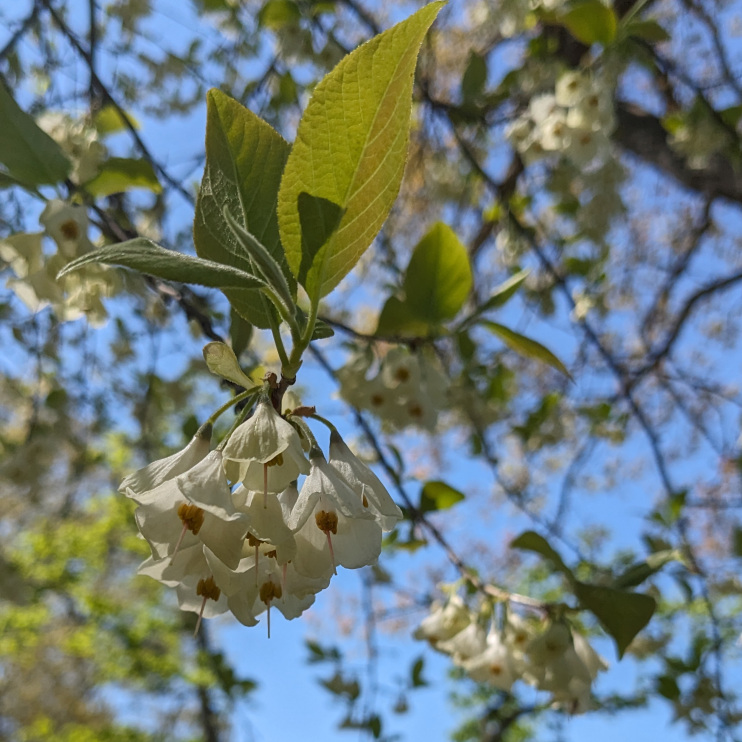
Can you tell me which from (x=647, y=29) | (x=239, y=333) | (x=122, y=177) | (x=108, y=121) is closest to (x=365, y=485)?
(x=239, y=333)

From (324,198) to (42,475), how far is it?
9.65ft

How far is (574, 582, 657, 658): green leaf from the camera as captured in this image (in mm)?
1035

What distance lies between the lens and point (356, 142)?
0.63 m

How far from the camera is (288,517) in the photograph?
2.15 feet

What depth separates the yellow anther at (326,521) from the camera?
0.65 m

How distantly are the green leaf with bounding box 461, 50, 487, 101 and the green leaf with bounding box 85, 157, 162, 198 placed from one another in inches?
64.1

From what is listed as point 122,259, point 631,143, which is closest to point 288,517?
point 122,259

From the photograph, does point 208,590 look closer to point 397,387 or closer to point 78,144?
point 397,387

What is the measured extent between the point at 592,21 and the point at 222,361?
1.97 metres

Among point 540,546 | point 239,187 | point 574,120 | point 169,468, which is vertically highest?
point 574,120

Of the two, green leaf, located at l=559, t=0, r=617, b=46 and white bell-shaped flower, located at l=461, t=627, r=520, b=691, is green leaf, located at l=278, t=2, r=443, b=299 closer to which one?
white bell-shaped flower, located at l=461, t=627, r=520, b=691

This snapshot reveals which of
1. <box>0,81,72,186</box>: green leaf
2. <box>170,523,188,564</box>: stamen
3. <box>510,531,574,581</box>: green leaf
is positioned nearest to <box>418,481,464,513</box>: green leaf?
<box>510,531,574,581</box>: green leaf

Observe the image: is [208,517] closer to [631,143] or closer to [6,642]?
[631,143]

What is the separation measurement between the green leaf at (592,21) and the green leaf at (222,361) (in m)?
1.86
